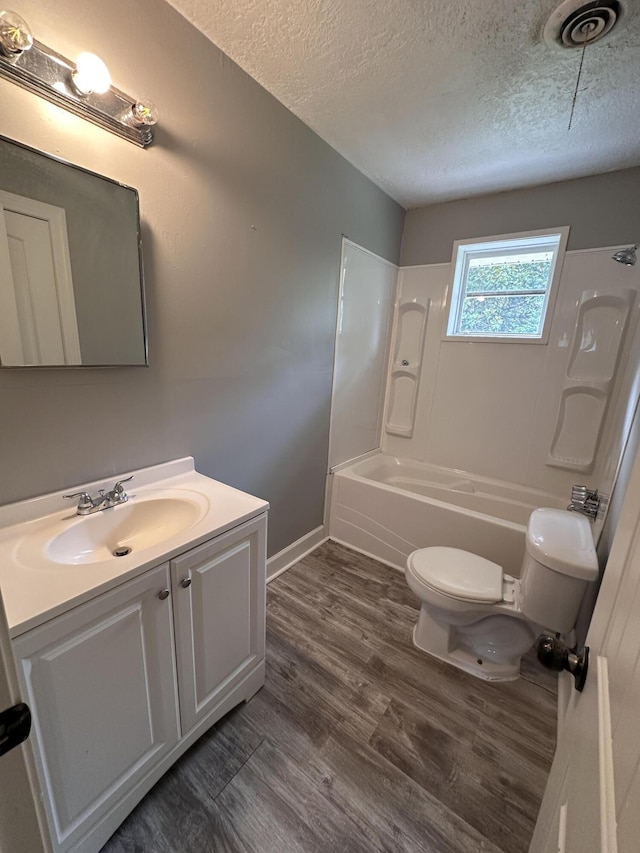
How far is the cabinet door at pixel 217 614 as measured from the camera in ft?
3.56

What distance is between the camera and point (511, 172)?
2.16 meters

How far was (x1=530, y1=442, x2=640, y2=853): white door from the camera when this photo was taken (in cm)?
36

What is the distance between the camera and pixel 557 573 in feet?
4.47

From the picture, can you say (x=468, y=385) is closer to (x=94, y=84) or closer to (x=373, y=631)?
(x=373, y=631)

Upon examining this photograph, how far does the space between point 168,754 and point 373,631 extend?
1030mm

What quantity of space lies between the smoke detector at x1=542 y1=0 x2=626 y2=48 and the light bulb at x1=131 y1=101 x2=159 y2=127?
137 centimetres

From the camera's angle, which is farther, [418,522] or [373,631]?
[418,522]

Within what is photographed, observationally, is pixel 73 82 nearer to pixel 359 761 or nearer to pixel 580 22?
pixel 580 22

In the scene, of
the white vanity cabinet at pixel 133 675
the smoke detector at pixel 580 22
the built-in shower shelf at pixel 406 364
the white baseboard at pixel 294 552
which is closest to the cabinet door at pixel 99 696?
the white vanity cabinet at pixel 133 675

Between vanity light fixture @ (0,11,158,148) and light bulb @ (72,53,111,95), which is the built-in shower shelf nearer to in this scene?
vanity light fixture @ (0,11,158,148)

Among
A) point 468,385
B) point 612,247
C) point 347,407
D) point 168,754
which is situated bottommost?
point 168,754

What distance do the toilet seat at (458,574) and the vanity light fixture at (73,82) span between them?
2.06 meters

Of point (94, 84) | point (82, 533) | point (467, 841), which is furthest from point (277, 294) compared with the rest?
point (467, 841)

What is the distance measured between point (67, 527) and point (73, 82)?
1329 mm
